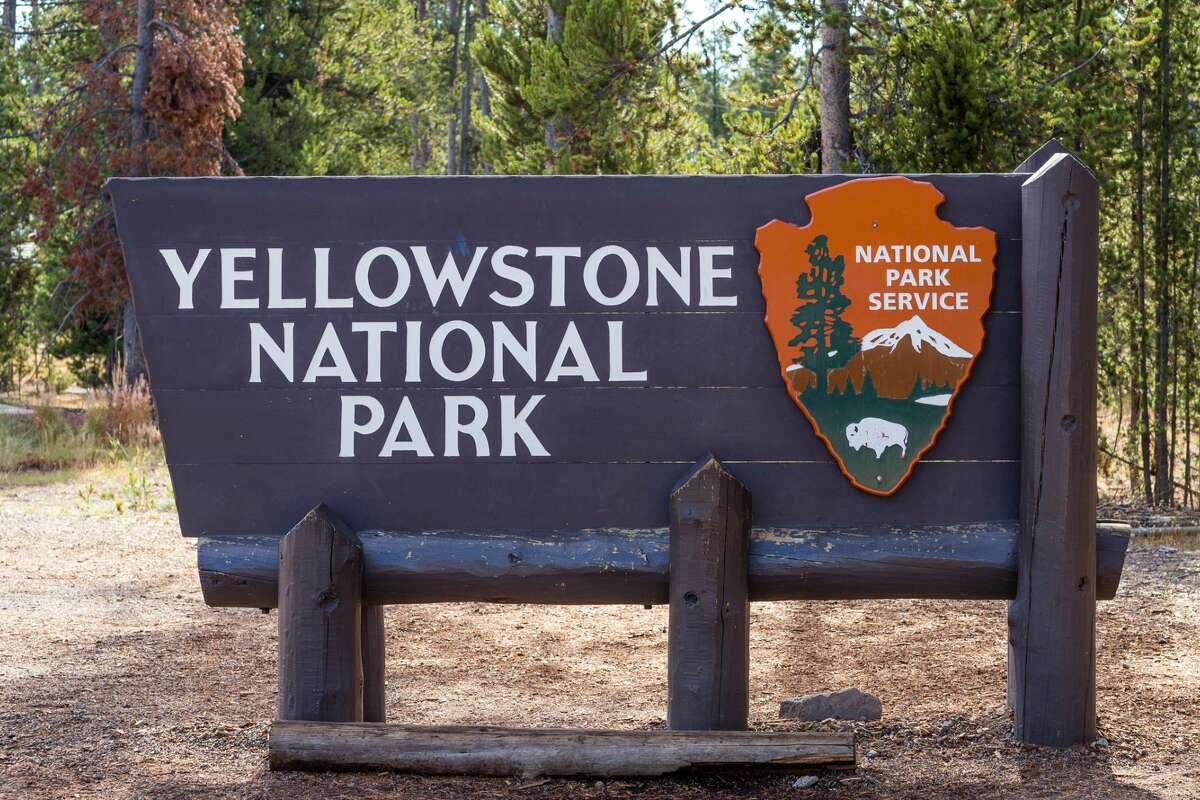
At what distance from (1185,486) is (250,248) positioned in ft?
29.7

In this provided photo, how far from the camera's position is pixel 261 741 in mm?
4133

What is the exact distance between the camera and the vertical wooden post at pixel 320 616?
3.76m

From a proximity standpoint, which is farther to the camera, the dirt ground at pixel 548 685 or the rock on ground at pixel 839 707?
the rock on ground at pixel 839 707

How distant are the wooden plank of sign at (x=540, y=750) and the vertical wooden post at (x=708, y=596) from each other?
0.47 feet

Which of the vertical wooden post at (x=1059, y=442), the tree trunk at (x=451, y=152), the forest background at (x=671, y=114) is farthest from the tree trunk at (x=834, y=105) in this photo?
the tree trunk at (x=451, y=152)

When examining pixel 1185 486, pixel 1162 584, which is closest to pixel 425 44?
pixel 1185 486

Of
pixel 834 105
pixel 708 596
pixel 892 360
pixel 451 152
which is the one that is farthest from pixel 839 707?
pixel 451 152

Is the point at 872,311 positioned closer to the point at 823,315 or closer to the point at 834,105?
the point at 823,315

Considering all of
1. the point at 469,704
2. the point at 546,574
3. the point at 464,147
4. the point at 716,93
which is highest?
the point at 716,93

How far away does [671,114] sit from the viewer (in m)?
13.2

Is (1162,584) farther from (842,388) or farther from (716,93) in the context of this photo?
(716,93)

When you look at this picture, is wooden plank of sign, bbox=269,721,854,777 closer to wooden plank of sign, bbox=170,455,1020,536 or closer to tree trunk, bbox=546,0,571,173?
wooden plank of sign, bbox=170,455,1020,536

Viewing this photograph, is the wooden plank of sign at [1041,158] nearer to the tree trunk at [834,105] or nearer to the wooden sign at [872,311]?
the wooden sign at [872,311]

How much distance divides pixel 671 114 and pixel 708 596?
398 inches
